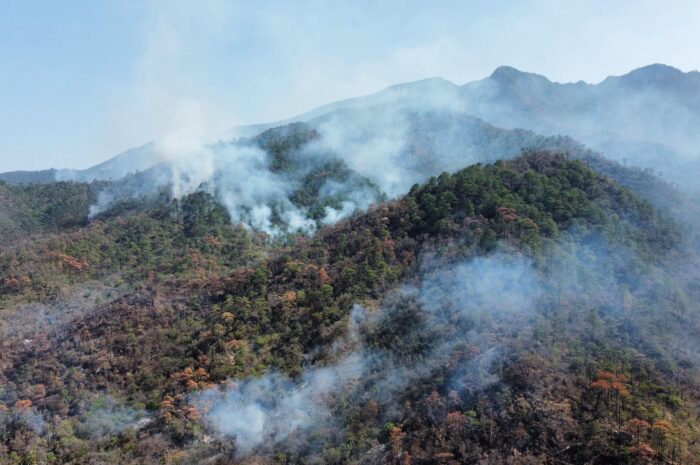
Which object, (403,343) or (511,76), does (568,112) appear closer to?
(511,76)

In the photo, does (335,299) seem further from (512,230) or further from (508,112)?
(508,112)

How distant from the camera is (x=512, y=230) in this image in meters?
51.7

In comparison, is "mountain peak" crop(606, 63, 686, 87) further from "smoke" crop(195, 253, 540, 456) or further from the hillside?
"smoke" crop(195, 253, 540, 456)

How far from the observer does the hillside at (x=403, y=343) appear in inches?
1315

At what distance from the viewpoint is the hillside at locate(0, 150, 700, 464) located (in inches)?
1315

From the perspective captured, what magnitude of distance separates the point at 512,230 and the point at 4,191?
113 m

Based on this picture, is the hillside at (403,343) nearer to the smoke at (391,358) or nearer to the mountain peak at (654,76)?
the smoke at (391,358)

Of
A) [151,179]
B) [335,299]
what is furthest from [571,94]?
[335,299]

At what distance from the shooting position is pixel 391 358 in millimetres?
42000

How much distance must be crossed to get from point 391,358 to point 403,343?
1.70 meters

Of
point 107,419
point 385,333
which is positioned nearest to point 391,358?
point 385,333

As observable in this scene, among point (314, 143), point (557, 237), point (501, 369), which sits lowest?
point (501, 369)

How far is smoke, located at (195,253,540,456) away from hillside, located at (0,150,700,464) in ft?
0.54

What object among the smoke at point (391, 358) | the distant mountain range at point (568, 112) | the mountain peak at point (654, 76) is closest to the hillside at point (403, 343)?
the smoke at point (391, 358)
